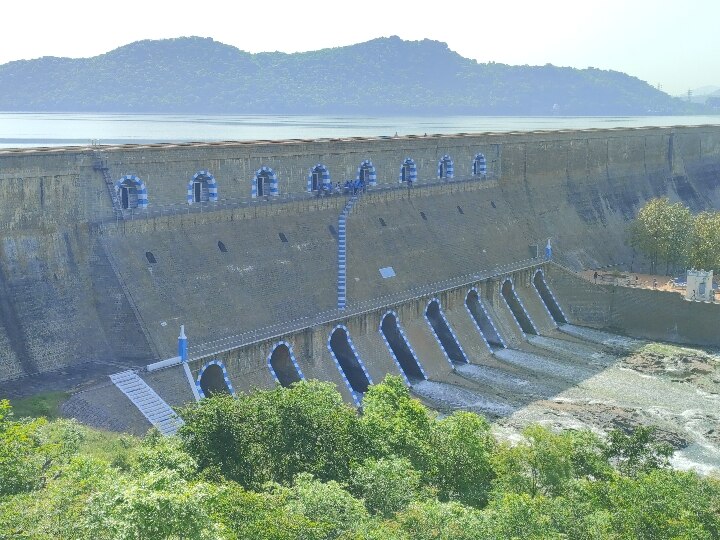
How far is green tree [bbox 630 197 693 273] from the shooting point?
169 ft

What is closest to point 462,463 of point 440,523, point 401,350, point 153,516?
point 440,523

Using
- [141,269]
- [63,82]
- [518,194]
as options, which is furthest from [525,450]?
[63,82]

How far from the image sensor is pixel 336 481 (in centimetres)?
1986

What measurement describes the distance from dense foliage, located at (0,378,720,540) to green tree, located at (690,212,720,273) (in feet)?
87.9

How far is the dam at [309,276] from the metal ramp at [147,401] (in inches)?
2.5

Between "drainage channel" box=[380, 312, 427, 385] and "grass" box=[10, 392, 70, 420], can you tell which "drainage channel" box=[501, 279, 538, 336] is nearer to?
"drainage channel" box=[380, 312, 427, 385]

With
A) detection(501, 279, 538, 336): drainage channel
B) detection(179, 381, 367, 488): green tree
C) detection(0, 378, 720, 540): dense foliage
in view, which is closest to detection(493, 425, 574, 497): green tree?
detection(0, 378, 720, 540): dense foliage

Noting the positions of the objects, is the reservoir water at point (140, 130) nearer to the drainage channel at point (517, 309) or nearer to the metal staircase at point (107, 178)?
the drainage channel at point (517, 309)

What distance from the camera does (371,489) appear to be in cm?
1948

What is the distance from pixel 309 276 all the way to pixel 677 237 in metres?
24.1

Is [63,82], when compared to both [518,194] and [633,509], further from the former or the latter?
[633,509]

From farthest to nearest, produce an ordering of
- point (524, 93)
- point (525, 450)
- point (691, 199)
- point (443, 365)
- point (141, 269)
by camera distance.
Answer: point (524, 93) < point (691, 199) < point (443, 365) < point (141, 269) < point (525, 450)

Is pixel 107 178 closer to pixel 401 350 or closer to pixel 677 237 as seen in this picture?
pixel 401 350

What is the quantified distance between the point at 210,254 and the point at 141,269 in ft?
11.1
